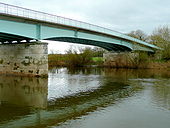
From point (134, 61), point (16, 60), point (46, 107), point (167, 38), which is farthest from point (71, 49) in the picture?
point (46, 107)

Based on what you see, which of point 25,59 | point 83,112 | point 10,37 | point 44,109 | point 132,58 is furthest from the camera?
point 132,58

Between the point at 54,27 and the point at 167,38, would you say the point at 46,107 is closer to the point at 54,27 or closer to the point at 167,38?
the point at 54,27

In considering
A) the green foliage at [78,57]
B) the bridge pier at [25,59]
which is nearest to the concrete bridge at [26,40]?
the bridge pier at [25,59]

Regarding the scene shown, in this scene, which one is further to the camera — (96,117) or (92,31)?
(92,31)

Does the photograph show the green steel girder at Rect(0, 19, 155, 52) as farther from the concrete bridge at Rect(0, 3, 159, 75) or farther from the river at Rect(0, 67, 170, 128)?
the river at Rect(0, 67, 170, 128)

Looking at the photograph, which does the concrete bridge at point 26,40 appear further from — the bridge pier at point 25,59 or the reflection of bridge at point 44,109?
the reflection of bridge at point 44,109

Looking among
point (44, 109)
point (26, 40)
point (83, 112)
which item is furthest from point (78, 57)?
point (83, 112)

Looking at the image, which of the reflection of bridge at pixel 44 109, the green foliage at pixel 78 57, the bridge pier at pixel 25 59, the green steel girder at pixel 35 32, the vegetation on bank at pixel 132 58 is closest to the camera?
the reflection of bridge at pixel 44 109

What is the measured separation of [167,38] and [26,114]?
57725 mm

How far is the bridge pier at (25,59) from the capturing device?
27.1 m

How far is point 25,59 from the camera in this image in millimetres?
28109

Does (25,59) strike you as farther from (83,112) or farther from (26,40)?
(83,112)

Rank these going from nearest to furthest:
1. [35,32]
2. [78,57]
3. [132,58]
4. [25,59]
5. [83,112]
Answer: [83,112]
[35,32]
[25,59]
[132,58]
[78,57]

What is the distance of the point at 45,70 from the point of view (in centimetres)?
2736
